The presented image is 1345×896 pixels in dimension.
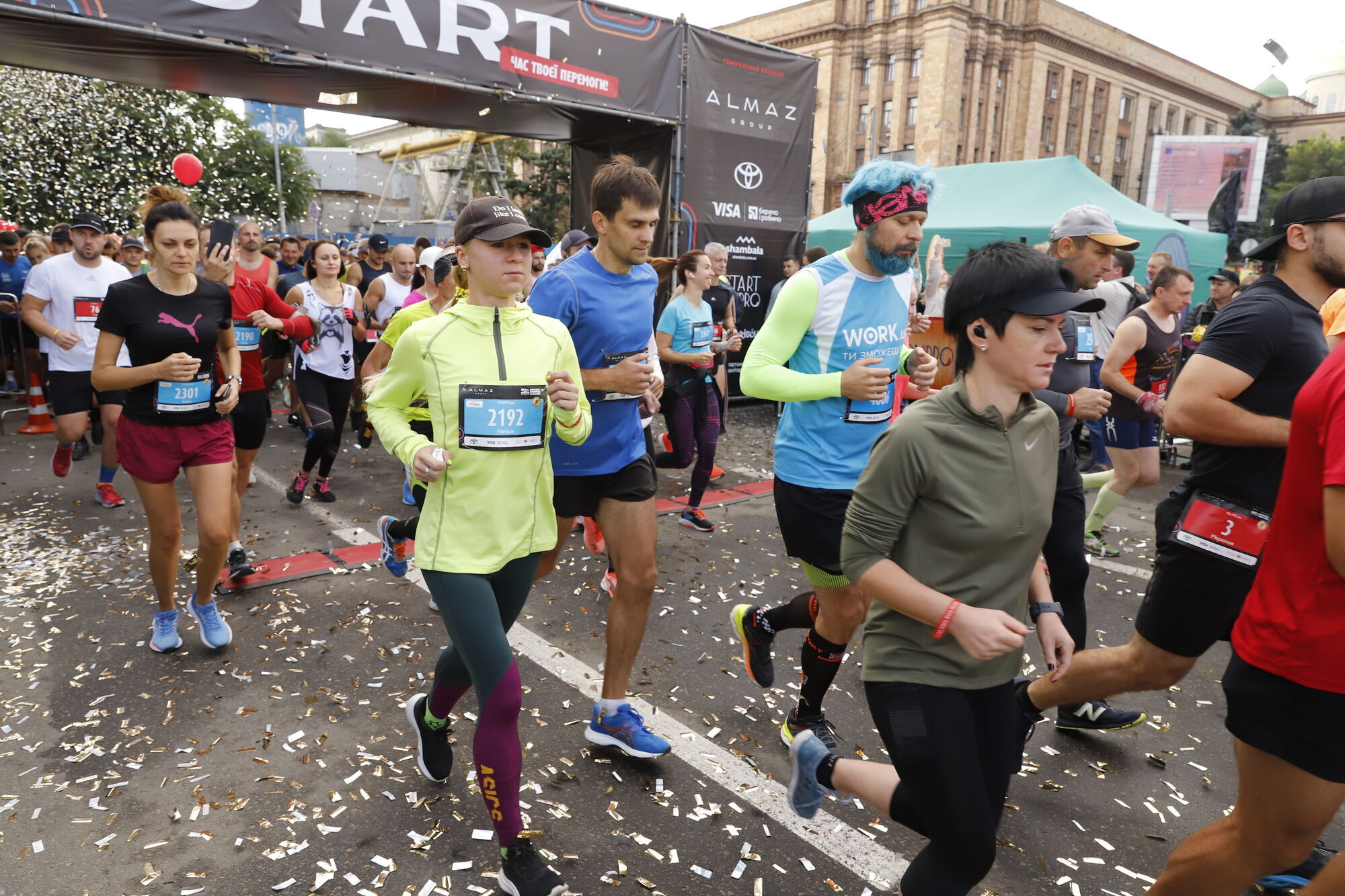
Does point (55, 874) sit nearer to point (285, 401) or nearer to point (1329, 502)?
point (1329, 502)

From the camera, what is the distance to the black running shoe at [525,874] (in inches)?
99.3

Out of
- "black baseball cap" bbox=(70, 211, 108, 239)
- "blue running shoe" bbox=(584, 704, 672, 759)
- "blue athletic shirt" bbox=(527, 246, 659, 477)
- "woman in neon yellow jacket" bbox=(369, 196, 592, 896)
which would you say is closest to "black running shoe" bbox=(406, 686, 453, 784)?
"woman in neon yellow jacket" bbox=(369, 196, 592, 896)

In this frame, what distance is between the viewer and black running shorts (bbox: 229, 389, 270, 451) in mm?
5730

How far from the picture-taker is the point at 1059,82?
5738 centimetres

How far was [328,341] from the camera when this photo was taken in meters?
6.91

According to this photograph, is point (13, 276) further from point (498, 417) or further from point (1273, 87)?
point (1273, 87)

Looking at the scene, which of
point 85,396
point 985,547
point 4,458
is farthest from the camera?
point 4,458

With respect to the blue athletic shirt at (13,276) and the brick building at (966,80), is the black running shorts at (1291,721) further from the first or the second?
the brick building at (966,80)

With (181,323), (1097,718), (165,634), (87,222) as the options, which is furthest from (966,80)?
(165,634)

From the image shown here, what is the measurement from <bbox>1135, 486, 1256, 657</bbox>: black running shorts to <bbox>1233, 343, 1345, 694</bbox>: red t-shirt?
2.38 ft

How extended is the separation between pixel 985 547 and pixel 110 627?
477cm

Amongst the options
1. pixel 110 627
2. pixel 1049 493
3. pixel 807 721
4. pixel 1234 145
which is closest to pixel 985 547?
pixel 1049 493

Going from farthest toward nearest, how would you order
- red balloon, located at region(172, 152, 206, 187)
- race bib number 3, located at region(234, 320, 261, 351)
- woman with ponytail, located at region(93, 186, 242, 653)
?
red balloon, located at region(172, 152, 206, 187) → race bib number 3, located at region(234, 320, 261, 351) → woman with ponytail, located at region(93, 186, 242, 653)

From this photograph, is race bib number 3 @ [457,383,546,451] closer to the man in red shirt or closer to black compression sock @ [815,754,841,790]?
black compression sock @ [815,754,841,790]
